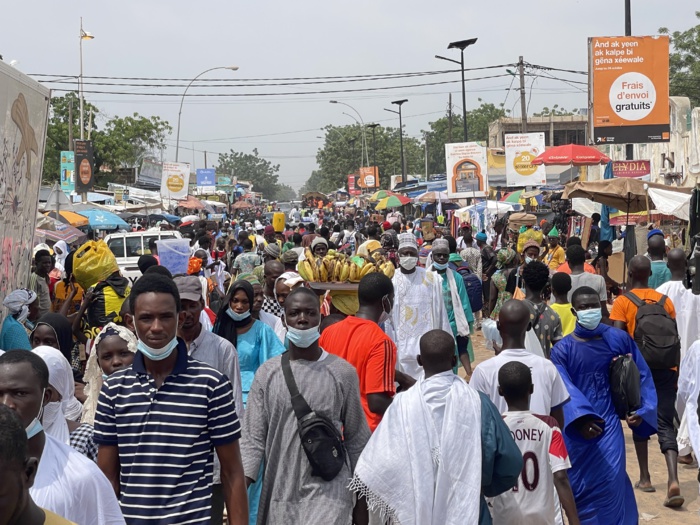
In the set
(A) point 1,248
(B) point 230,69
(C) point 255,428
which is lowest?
(C) point 255,428

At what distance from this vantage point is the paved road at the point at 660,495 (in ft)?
24.4

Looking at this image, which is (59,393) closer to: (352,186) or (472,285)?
(472,285)

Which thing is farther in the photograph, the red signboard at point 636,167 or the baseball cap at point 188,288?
the red signboard at point 636,167

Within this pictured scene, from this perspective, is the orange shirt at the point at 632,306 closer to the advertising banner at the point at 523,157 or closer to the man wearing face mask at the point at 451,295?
the man wearing face mask at the point at 451,295

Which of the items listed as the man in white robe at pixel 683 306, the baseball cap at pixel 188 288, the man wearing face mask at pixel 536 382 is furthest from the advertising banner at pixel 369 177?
the man wearing face mask at pixel 536 382

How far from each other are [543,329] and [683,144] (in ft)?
87.0

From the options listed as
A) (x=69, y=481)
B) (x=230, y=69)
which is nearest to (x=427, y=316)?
(x=69, y=481)

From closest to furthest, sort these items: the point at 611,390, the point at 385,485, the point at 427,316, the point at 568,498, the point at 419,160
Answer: the point at 385,485
the point at 568,498
the point at 611,390
the point at 427,316
the point at 419,160

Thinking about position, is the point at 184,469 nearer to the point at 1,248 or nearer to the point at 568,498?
the point at 568,498

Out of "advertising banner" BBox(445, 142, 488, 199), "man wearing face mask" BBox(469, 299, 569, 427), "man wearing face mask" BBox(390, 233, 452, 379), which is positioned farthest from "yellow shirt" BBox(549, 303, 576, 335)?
"advertising banner" BBox(445, 142, 488, 199)

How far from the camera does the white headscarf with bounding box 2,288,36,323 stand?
23.7 feet

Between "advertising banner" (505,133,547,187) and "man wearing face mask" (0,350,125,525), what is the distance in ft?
100

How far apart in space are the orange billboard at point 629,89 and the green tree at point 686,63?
35.6 meters

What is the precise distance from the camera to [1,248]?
7137 millimetres
